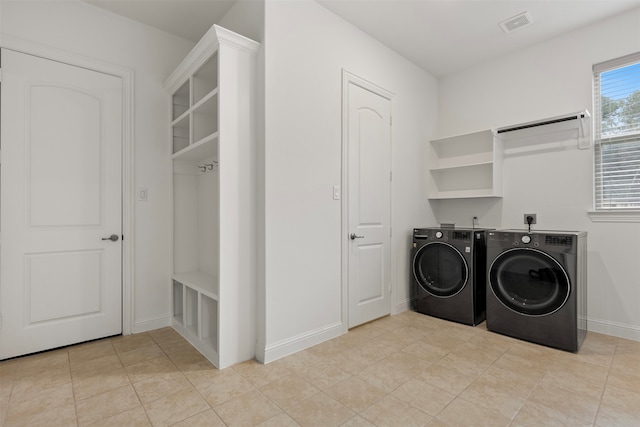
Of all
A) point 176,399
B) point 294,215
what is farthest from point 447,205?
point 176,399

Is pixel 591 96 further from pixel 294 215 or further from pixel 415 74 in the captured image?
pixel 294 215

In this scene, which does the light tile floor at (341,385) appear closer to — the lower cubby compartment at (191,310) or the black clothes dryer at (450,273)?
the lower cubby compartment at (191,310)

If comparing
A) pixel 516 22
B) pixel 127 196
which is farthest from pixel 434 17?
pixel 127 196

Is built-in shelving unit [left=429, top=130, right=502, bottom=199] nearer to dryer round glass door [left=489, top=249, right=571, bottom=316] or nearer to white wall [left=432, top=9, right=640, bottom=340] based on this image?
white wall [left=432, top=9, right=640, bottom=340]

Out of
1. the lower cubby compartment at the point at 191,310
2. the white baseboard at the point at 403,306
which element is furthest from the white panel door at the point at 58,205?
the white baseboard at the point at 403,306

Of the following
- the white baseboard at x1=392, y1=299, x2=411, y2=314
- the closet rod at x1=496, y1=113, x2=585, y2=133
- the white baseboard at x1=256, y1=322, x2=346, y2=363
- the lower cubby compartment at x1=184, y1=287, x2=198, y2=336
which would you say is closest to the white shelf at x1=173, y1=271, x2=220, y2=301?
the lower cubby compartment at x1=184, y1=287, x2=198, y2=336

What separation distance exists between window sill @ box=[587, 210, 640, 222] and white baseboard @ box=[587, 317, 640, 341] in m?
0.89

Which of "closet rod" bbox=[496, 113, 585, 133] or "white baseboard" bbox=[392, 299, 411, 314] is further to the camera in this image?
"white baseboard" bbox=[392, 299, 411, 314]

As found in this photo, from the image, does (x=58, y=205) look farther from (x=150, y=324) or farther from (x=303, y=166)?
(x=303, y=166)

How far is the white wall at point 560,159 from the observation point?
2.74m

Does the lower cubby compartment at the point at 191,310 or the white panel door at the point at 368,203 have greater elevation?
the white panel door at the point at 368,203

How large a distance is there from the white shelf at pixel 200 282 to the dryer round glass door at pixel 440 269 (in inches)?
80.5

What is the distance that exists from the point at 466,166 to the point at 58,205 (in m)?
3.85

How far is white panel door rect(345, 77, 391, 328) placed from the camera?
2.91m
